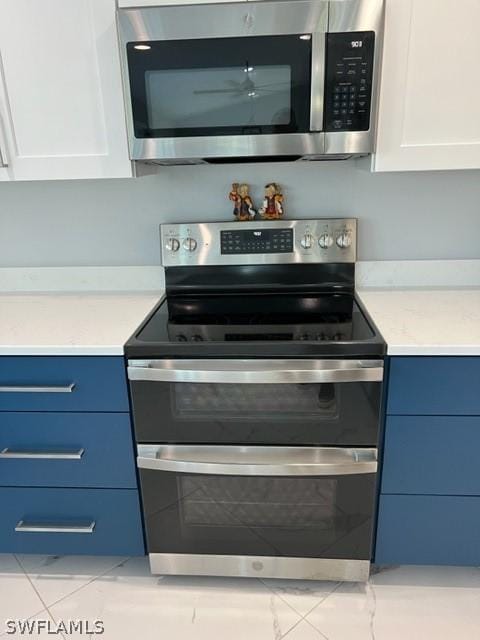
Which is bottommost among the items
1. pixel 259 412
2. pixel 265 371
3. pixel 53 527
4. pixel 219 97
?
pixel 53 527

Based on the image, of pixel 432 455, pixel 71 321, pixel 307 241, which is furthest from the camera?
pixel 307 241

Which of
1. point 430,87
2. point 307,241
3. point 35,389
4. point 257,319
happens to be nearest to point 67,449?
point 35,389

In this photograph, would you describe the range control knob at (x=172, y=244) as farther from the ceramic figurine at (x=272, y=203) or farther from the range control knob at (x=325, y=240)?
the range control knob at (x=325, y=240)

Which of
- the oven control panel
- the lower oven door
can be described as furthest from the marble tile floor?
the oven control panel

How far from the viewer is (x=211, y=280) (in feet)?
5.65

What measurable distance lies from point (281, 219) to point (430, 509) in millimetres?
1070

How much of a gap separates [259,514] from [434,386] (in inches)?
25.7

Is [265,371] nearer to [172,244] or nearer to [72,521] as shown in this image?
[172,244]

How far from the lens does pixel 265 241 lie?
167 centimetres

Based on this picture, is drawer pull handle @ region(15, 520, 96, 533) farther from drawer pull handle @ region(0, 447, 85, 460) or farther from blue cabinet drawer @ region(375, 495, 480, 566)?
blue cabinet drawer @ region(375, 495, 480, 566)

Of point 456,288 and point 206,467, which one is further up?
point 456,288

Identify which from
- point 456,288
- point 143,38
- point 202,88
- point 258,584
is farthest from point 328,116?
point 258,584

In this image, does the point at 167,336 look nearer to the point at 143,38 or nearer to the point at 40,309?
the point at 40,309

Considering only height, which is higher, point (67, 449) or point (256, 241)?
point (256, 241)
